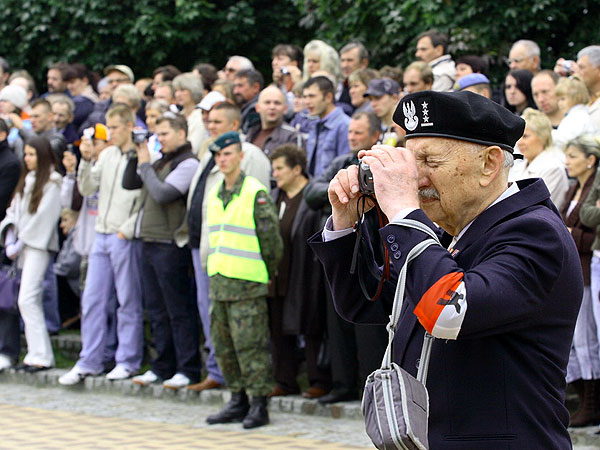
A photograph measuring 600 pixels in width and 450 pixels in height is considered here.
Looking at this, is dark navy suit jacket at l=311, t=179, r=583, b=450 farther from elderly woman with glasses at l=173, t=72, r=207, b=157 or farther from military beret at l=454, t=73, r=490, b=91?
elderly woman with glasses at l=173, t=72, r=207, b=157

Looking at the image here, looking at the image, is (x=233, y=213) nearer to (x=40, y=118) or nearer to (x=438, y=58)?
(x=438, y=58)

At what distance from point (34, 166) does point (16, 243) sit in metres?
0.75

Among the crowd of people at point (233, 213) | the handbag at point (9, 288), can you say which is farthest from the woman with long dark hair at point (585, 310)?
the handbag at point (9, 288)

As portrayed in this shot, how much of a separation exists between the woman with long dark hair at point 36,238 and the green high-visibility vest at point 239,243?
2.72 m

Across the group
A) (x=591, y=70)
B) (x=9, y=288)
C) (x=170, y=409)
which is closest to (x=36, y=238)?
(x=9, y=288)

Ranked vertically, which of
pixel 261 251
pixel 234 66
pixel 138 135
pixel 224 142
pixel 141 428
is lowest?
pixel 141 428

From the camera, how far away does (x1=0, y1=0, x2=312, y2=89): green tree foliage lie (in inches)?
645

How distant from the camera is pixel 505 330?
2721mm

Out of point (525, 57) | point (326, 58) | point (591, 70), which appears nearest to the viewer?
point (591, 70)

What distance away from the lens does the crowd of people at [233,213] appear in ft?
25.7

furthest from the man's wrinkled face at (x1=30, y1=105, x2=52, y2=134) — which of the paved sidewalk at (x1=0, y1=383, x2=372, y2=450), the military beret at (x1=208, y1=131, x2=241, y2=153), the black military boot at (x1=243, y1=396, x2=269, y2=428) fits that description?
the black military boot at (x1=243, y1=396, x2=269, y2=428)

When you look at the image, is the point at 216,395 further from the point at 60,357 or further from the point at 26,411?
the point at 60,357

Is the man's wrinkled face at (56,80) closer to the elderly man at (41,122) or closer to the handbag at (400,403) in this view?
the elderly man at (41,122)

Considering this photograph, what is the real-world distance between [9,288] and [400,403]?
7.88 m
